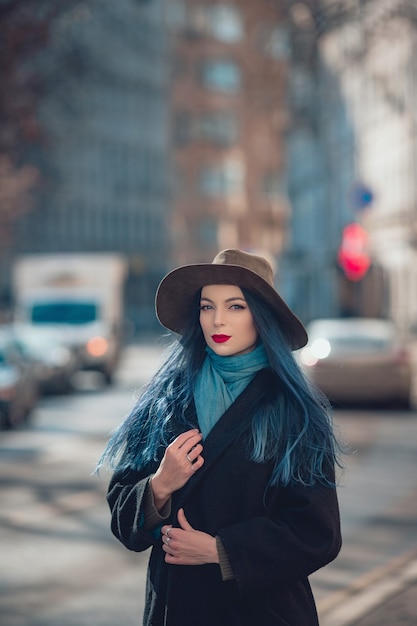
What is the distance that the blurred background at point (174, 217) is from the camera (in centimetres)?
1367

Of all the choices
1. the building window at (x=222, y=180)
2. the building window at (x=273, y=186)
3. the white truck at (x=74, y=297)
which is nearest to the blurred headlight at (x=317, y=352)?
the white truck at (x=74, y=297)

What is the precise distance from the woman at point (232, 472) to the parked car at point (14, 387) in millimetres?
18640

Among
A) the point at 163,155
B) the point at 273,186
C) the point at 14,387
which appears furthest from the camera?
the point at 273,186

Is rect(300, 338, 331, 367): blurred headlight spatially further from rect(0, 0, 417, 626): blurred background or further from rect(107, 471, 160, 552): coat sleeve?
rect(107, 471, 160, 552): coat sleeve

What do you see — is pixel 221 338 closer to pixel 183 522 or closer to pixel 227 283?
pixel 227 283

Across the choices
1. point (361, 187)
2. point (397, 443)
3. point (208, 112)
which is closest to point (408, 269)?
point (361, 187)

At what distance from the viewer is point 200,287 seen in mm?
4297

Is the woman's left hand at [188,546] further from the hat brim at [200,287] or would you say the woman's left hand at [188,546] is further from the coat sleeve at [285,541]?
the hat brim at [200,287]

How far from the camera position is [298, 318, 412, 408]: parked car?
24391 millimetres

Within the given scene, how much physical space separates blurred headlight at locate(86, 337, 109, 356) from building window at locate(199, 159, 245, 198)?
76.9 metres

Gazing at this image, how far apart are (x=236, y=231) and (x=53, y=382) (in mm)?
81883

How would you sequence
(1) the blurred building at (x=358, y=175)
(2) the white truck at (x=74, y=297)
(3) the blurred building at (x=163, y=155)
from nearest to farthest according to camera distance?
(2) the white truck at (x=74, y=297), (1) the blurred building at (x=358, y=175), (3) the blurred building at (x=163, y=155)

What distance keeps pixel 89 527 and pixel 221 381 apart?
8209 mm

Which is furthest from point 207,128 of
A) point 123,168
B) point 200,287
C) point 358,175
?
point 200,287
